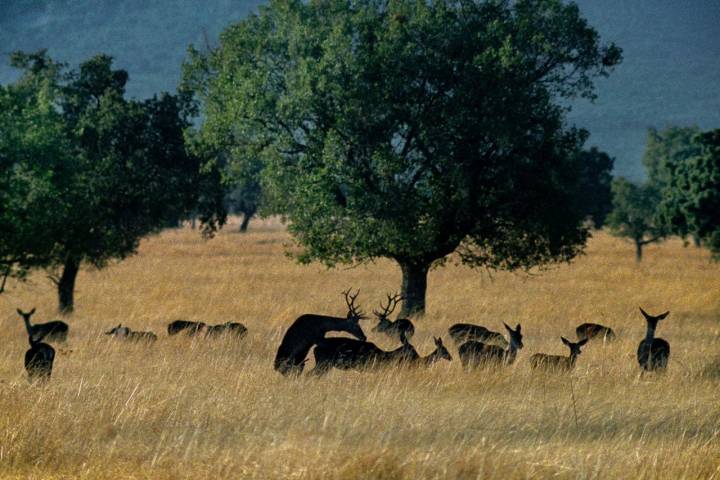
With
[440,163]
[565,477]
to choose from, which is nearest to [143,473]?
[565,477]

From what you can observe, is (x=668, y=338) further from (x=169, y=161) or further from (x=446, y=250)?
(x=169, y=161)

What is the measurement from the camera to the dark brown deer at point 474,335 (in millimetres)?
19516

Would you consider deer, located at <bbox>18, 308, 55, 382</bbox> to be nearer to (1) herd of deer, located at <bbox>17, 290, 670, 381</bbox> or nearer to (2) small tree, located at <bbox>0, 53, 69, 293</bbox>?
(1) herd of deer, located at <bbox>17, 290, 670, 381</bbox>

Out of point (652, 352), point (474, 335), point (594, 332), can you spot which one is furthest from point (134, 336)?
point (652, 352)

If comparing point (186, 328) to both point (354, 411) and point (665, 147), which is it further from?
point (665, 147)

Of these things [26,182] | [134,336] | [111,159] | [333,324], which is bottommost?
[134,336]

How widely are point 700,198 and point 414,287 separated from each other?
443 inches

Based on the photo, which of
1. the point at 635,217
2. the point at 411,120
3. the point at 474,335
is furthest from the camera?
the point at 635,217

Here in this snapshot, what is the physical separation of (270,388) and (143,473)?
4.83m

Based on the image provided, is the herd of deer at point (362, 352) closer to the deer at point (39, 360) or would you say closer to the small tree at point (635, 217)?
the deer at point (39, 360)

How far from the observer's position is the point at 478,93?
77.2ft

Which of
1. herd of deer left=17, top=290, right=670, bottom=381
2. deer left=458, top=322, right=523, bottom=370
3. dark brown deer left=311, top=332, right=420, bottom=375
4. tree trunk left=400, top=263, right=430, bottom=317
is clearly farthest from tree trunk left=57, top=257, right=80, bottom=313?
deer left=458, top=322, right=523, bottom=370

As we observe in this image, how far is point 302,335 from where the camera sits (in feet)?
46.4

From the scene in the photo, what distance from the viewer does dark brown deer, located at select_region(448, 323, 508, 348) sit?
64.0 feet
